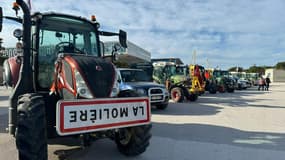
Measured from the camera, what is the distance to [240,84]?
27953mm

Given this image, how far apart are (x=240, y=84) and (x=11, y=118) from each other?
2691 cm

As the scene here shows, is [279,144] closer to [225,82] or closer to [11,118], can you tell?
[11,118]

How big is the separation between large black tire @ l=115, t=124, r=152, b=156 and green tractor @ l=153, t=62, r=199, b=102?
374 inches

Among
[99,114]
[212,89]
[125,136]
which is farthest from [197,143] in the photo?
[212,89]

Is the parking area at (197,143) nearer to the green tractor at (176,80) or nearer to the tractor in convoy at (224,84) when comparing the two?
the green tractor at (176,80)

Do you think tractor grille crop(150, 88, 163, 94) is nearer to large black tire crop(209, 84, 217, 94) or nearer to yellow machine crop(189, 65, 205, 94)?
yellow machine crop(189, 65, 205, 94)

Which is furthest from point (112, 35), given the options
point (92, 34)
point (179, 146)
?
point (179, 146)

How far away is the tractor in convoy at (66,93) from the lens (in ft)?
10.9

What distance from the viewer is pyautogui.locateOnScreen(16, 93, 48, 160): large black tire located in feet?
10.8

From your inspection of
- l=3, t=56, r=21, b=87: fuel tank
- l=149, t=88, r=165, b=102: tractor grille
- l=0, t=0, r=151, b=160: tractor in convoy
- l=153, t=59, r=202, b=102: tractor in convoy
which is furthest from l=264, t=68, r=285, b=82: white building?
l=3, t=56, r=21, b=87: fuel tank

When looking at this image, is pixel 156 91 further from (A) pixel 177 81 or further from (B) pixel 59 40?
(B) pixel 59 40

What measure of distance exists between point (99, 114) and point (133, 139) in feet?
4.03

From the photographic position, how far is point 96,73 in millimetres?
3904

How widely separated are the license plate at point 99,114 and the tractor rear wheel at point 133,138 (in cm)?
46
